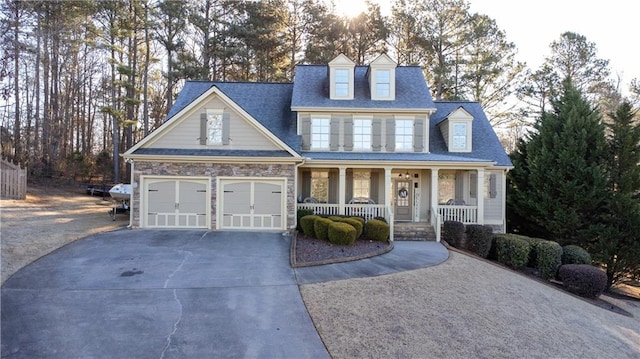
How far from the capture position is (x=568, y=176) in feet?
46.4

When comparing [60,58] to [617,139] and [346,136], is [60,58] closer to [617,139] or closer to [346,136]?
[346,136]

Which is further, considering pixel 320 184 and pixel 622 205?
pixel 320 184

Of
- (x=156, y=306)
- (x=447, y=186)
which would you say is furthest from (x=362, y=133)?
(x=156, y=306)

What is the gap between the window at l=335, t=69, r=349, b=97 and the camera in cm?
1594

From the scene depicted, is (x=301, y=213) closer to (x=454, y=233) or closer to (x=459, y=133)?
(x=454, y=233)

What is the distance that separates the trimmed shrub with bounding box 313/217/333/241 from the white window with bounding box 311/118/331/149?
4.77 m

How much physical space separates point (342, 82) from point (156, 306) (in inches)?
500

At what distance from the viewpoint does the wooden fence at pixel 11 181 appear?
16969 mm

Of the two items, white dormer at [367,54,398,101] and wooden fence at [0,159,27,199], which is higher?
white dormer at [367,54,398,101]

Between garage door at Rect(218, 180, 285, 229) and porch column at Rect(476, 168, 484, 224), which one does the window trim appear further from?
porch column at Rect(476, 168, 484, 224)

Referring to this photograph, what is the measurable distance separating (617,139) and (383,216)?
33.6 feet

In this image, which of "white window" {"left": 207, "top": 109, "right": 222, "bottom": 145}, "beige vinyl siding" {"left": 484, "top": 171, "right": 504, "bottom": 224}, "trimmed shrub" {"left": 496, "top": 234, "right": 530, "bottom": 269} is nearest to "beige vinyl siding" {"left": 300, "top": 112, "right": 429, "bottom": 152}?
"beige vinyl siding" {"left": 484, "top": 171, "right": 504, "bottom": 224}

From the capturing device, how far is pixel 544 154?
573 inches

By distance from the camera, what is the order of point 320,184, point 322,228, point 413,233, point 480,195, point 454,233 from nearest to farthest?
point 322,228
point 454,233
point 413,233
point 480,195
point 320,184
